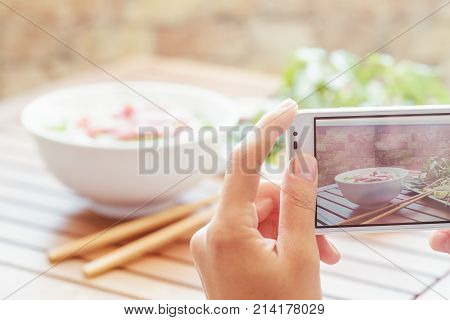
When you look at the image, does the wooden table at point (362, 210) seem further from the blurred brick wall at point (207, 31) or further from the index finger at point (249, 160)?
the blurred brick wall at point (207, 31)

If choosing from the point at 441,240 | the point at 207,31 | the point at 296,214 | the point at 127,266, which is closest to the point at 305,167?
the point at 296,214

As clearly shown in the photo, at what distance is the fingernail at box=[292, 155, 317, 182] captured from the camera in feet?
2.29

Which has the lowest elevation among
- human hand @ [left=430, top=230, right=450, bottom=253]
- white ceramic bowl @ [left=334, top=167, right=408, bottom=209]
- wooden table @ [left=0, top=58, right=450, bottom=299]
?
wooden table @ [left=0, top=58, right=450, bottom=299]

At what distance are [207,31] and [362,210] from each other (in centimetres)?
189

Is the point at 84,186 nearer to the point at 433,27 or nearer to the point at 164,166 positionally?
the point at 164,166

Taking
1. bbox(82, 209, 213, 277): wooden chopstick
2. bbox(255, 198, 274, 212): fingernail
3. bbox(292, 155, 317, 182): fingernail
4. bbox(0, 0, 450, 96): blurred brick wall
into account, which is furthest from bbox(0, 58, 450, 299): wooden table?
bbox(0, 0, 450, 96): blurred brick wall

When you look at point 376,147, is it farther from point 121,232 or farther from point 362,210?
point 121,232

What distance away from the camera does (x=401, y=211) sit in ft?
2.56

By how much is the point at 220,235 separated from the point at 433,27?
75.8 inches

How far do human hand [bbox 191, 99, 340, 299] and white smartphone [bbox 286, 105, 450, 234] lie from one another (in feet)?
0.12

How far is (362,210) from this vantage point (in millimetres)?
773

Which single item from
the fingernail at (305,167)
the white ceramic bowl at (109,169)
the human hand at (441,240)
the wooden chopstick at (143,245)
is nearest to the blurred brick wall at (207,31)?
the white ceramic bowl at (109,169)

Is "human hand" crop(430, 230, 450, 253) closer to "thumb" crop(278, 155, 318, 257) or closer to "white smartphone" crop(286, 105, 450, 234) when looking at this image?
"white smartphone" crop(286, 105, 450, 234)

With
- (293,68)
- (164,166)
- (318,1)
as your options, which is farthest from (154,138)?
(318,1)
